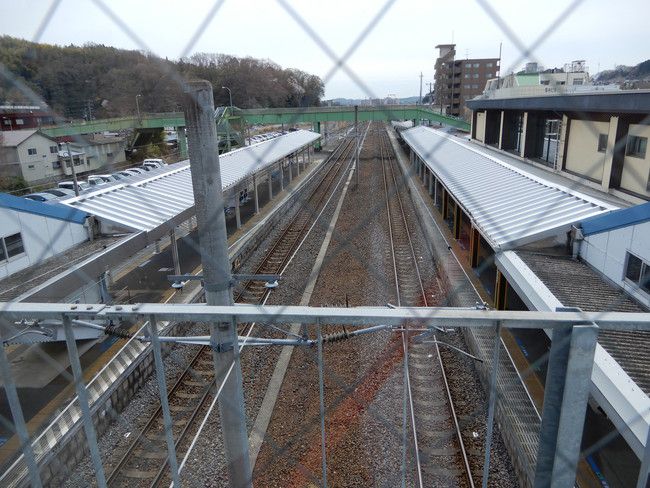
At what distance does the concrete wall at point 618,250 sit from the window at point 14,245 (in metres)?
4.04

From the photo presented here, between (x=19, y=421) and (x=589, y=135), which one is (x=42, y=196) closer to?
(x=589, y=135)

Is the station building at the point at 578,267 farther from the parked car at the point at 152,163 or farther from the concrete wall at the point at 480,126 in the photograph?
the parked car at the point at 152,163

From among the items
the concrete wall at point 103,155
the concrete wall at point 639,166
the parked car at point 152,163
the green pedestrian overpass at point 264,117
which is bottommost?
the parked car at point 152,163

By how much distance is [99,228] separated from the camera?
3.92 metres

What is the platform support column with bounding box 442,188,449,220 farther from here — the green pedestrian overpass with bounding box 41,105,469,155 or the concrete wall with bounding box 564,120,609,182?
the green pedestrian overpass with bounding box 41,105,469,155

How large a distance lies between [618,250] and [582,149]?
197 centimetres

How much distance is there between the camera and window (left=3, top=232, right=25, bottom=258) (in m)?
3.24

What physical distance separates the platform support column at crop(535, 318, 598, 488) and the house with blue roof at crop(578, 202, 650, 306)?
2.30m

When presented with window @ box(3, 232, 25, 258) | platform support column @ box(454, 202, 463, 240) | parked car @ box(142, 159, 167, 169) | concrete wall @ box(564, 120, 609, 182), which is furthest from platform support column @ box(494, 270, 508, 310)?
parked car @ box(142, 159, 167, 169)

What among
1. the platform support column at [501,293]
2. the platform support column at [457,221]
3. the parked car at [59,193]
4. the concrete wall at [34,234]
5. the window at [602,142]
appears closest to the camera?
the concrete wall at [34,234]

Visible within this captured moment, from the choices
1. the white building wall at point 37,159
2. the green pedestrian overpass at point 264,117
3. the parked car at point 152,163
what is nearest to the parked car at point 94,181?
the white building wall at point 37,159

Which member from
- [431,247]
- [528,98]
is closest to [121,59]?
[431,247]

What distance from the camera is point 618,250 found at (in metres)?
2.74

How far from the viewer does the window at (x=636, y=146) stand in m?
3.29
